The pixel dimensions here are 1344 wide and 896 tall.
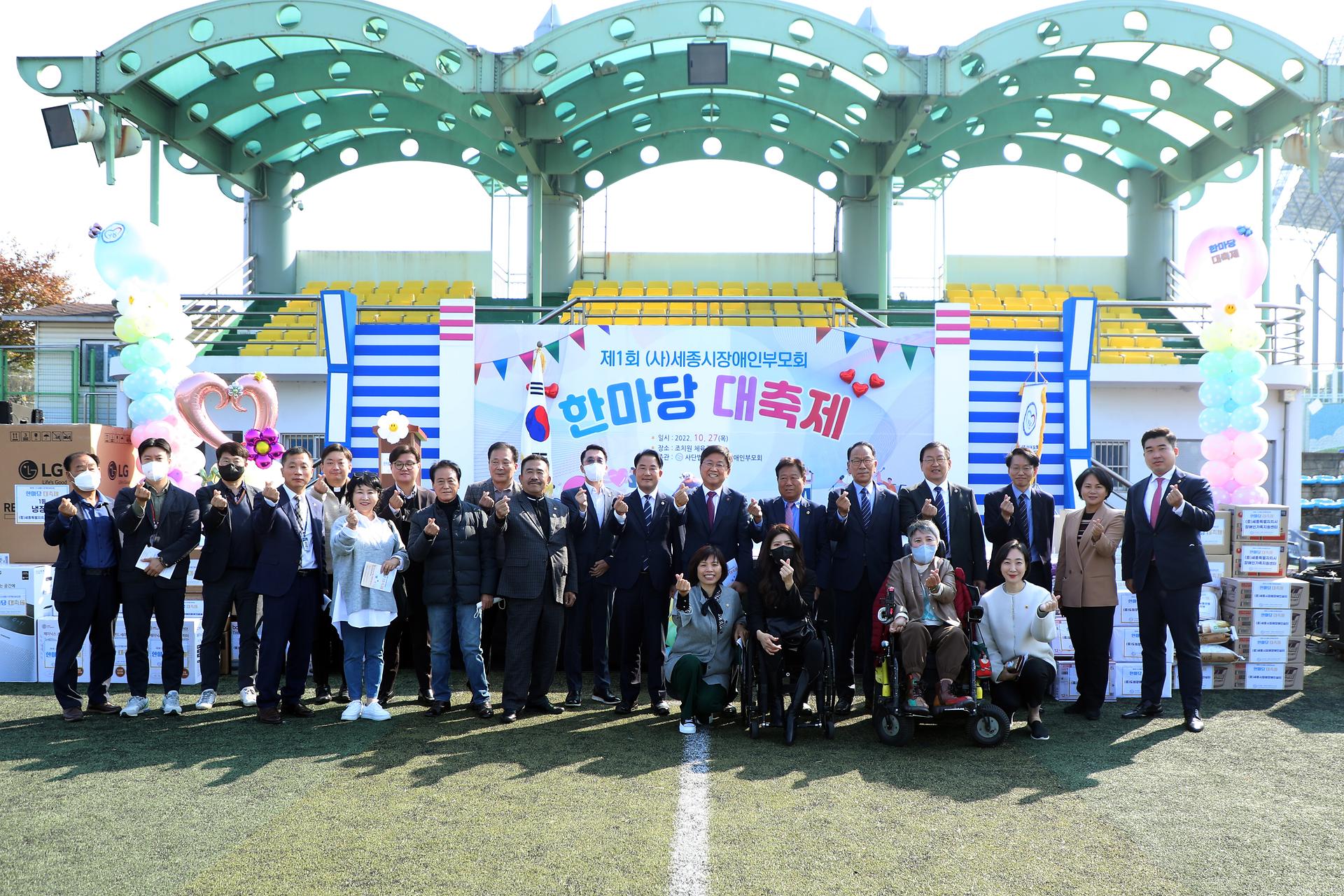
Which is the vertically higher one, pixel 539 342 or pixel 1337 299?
pixel 1337 299

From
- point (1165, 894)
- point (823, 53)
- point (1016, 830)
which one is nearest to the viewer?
point (1165, 894)

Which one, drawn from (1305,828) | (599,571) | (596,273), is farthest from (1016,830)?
(596,273)

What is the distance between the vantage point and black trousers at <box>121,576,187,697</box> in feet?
20.7

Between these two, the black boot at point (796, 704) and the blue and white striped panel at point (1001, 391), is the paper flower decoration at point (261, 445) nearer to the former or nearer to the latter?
the black boot at point (796, 704)

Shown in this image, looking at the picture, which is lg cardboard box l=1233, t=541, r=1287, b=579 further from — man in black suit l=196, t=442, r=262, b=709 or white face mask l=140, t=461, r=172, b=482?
white face mask l=140, t=461, r=172, b=482

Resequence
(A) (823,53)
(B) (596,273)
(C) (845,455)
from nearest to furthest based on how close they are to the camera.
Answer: (C) (845,455) < (A) (823,53) < (B) (596,273)

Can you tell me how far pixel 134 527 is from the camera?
6250 mm

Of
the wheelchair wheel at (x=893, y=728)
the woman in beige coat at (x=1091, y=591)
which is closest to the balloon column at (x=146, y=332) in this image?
the wheelchair wheel at (x=893, y=728)

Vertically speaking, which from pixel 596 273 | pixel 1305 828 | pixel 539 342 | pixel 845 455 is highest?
pixel 596 273

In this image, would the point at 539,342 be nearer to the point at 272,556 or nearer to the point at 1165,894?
the point at 272,556

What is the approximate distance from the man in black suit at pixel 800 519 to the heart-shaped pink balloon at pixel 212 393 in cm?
490

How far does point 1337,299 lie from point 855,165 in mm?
29978

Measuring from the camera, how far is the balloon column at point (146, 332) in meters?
8.79

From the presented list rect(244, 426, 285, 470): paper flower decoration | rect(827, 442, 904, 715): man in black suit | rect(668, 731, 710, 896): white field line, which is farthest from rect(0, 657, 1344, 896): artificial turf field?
rect(244, 426, 285, 470): paper flower decoration
